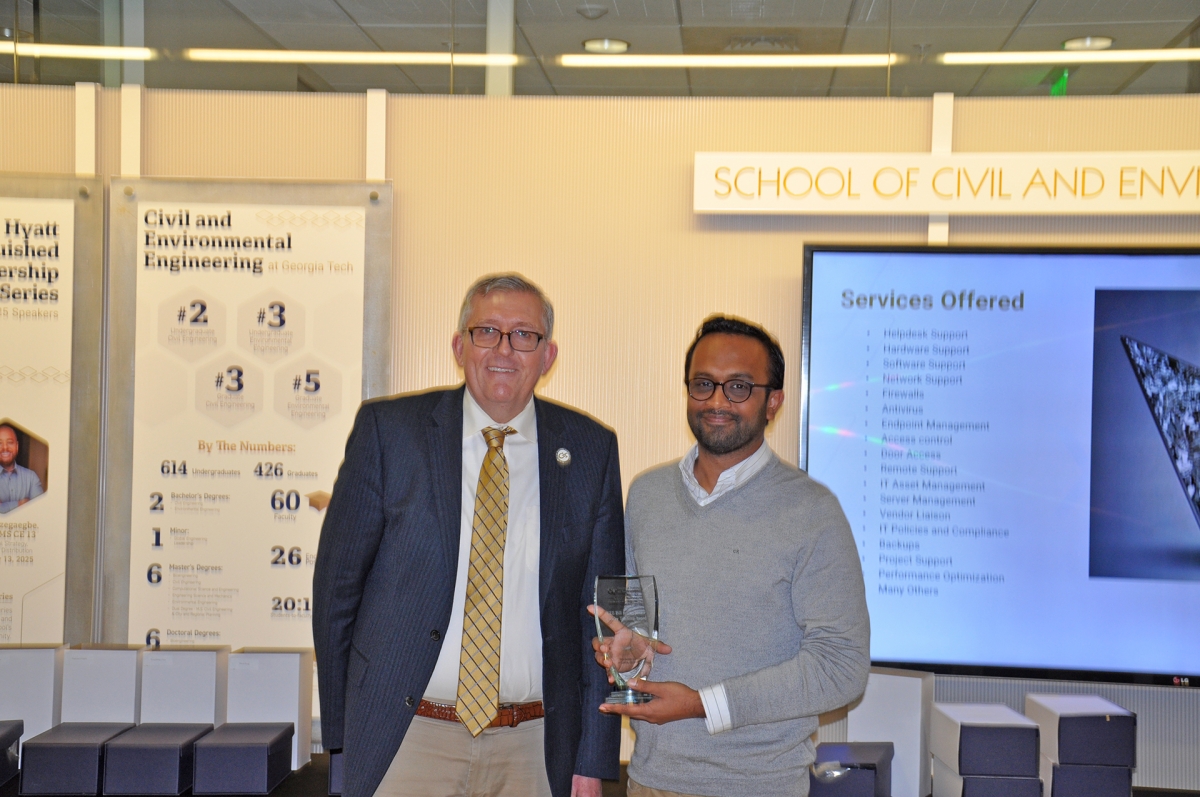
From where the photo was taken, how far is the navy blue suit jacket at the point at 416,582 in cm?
188

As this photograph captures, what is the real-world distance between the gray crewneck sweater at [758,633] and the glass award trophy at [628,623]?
0.35ft

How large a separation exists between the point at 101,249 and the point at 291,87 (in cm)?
92

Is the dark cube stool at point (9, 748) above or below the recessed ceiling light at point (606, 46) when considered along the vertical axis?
below

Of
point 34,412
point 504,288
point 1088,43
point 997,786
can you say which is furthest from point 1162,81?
point 34,412

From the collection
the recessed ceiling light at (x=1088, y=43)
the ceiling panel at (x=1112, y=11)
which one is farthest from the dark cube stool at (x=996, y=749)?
the ceiling panel at (x=1112, y=11)

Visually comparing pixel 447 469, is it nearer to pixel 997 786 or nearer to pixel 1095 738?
pixel 997 786

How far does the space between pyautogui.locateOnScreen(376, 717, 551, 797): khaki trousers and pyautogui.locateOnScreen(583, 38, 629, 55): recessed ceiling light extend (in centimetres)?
254

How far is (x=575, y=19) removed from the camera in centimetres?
353

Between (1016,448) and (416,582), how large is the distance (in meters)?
2.19

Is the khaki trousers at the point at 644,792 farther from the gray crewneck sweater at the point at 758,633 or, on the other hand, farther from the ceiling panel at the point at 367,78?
the ceiling panel at the point at 367,78

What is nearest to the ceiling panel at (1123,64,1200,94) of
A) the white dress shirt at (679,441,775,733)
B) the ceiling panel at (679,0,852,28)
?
the ceiling panel at (679,0,852,28)

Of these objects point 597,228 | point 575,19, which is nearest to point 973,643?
point 597,228

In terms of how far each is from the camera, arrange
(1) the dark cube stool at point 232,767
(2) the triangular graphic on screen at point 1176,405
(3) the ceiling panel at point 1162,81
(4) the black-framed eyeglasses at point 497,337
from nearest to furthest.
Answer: (4) the black-framed eyeglasses at point 497,337 < (1) the dark cube stool at point 232,767 < (2) the triangular graphic on screen at point 1176,405 < (3) the ceiling panel at point 1162,81

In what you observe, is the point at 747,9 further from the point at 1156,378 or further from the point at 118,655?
the point at 118,655
